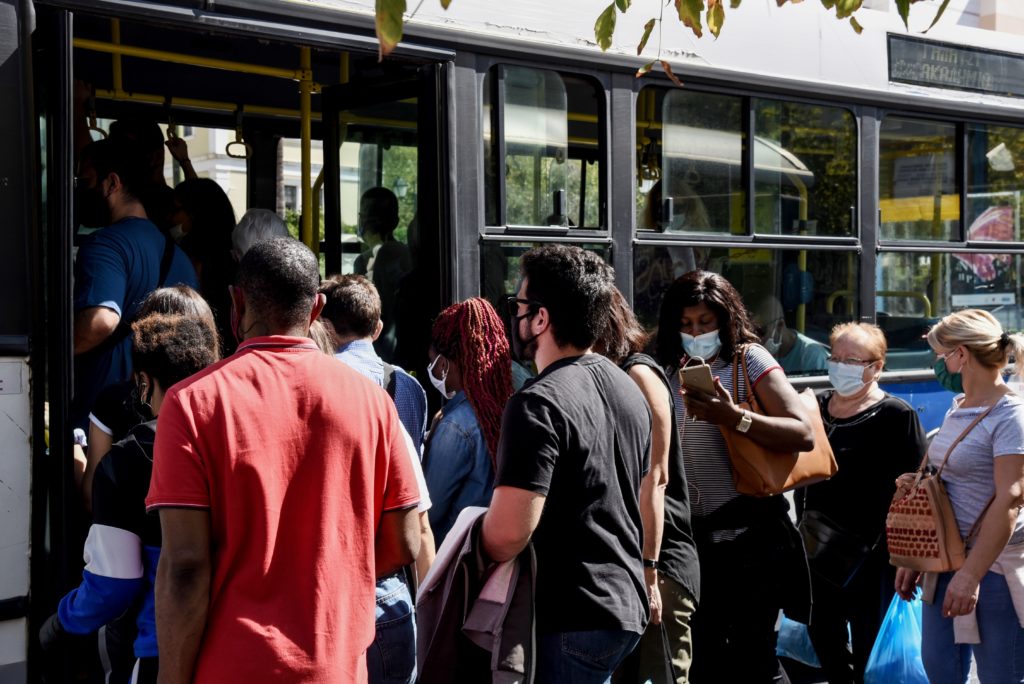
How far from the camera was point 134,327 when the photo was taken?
9.32 feet

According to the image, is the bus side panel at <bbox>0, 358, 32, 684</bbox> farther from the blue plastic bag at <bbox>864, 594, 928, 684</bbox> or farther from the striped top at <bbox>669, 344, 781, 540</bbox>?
the blue plastic bag at <bbox>864, 594, 928, 684</bbox>

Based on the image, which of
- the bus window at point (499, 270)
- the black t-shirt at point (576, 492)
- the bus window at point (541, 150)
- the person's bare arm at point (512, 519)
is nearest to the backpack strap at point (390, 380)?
the bus window at point (499, 270)

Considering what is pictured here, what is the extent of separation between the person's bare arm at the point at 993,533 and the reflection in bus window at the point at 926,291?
73.9 inches

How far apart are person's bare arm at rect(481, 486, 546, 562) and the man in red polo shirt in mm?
332

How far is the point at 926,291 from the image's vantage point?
5742 mm

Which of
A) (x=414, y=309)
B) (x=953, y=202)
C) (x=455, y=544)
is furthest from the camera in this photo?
(x=953, y=202)

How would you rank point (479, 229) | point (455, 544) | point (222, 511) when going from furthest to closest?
point (479, 229)
point (455, 544)
point (222, 511)

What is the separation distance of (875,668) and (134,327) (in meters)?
3.19

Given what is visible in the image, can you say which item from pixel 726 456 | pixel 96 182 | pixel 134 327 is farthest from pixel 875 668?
pixel 96 182

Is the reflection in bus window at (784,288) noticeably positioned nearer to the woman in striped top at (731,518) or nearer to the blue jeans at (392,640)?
the woman in striped top at (731,518)

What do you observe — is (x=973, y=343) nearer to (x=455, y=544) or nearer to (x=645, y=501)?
(x=645, y=501)

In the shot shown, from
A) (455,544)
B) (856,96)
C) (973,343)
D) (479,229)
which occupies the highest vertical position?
(856,96)

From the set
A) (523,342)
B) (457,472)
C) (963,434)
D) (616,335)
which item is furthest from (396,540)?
(963,434)

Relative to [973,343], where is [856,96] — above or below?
above
